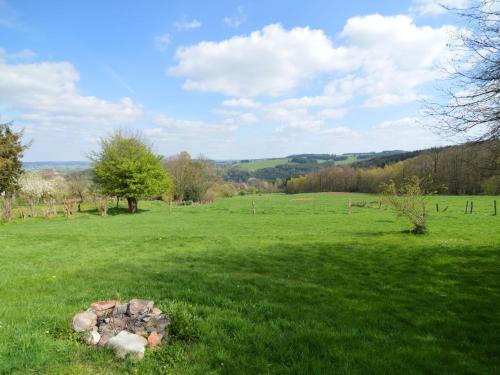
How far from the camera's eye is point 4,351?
15.1 ft

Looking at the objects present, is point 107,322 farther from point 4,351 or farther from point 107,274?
point 107,274

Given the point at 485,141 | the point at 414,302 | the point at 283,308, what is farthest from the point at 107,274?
the point at 485,141

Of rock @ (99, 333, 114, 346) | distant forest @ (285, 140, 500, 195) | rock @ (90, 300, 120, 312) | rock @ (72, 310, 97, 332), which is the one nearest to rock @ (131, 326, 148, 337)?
rock @ (99, 333, 114, 346)

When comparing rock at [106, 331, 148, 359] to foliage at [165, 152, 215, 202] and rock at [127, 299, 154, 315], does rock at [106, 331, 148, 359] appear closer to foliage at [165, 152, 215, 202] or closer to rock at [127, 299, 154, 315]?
rock at [127, 299, 154, 315]

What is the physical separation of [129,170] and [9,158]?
1130 centimetres

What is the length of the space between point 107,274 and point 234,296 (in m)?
4.52

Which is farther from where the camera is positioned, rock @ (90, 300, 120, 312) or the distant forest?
the distant forest

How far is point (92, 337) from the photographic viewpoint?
4980 mm

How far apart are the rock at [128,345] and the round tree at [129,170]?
3402 centimetres

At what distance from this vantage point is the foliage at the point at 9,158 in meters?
30.6

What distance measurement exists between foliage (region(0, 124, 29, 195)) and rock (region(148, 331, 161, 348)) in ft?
109

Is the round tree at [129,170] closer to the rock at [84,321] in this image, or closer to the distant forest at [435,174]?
the distant forest at [435,174]

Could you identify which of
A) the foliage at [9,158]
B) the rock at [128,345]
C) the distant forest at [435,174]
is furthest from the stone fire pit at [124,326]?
the foliage at [9,158]

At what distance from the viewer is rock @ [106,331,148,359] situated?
4546 millimetres
